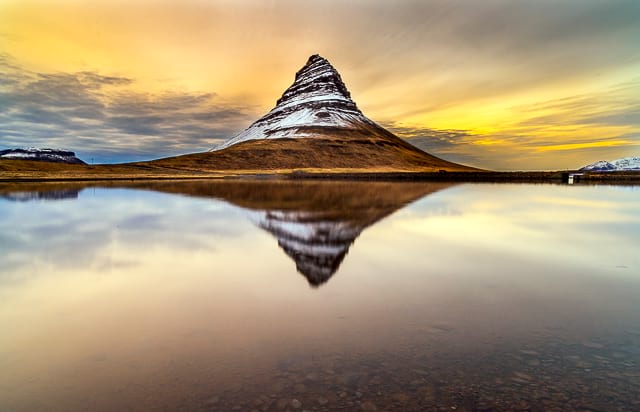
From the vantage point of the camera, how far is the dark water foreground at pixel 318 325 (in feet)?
17.6

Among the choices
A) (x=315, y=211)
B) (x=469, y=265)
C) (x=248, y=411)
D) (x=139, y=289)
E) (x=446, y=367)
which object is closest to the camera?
(x=248, y=411)

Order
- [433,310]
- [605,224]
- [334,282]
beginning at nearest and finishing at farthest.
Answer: [433,310] < [334,282] < [605,224]

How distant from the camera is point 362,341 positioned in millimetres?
6988

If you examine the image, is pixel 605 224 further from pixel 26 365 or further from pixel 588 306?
pixel 26 365

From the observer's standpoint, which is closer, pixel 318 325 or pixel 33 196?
pixel 318 325

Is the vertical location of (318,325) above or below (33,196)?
below

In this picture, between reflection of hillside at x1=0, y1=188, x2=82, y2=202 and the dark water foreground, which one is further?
reflection of hillside at x1=0, y1=188, x2=82, y2=202

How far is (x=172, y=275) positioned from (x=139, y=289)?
1.52m

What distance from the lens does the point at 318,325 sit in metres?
7.72

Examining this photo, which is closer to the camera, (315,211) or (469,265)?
(469,265)

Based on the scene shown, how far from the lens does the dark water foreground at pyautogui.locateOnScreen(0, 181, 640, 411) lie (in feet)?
17.6

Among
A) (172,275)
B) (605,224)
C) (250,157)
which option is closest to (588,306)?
(172,275)

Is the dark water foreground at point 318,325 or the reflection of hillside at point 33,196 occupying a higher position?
the reflection of hillside at point 33,196

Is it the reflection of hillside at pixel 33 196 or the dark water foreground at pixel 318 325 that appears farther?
the reflection of hillside at pixel 33 196
